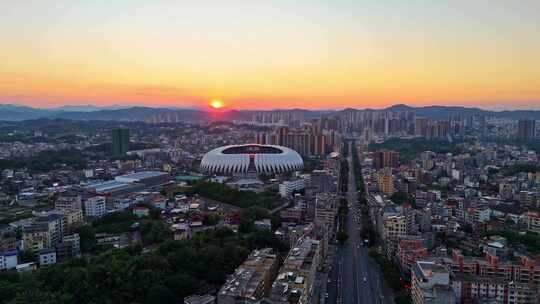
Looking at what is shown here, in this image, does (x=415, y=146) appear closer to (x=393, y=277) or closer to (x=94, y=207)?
(x=94, y=207)

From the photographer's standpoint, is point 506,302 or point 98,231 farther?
point 98,231

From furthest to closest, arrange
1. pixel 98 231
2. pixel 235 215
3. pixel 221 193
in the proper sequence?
pixel 221 193, pixel 235 215, pixel 98 231

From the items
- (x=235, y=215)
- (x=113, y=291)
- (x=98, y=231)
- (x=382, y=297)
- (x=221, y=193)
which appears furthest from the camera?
(x=221, y=193)

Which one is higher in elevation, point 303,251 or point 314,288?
point 303,251

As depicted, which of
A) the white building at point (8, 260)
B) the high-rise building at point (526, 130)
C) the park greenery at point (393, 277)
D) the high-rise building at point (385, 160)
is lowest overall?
the park greenery at point (393, 277)

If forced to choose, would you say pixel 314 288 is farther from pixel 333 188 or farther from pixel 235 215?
pixel 333 188

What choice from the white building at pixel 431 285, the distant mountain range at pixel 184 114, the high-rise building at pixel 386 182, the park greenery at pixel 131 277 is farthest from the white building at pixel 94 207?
the distant mountain range at pixel 184 114

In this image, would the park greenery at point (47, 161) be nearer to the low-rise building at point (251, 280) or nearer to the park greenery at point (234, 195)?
the park greenery at point (234, 195)

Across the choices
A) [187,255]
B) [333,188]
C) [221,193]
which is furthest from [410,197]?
[187,255]
